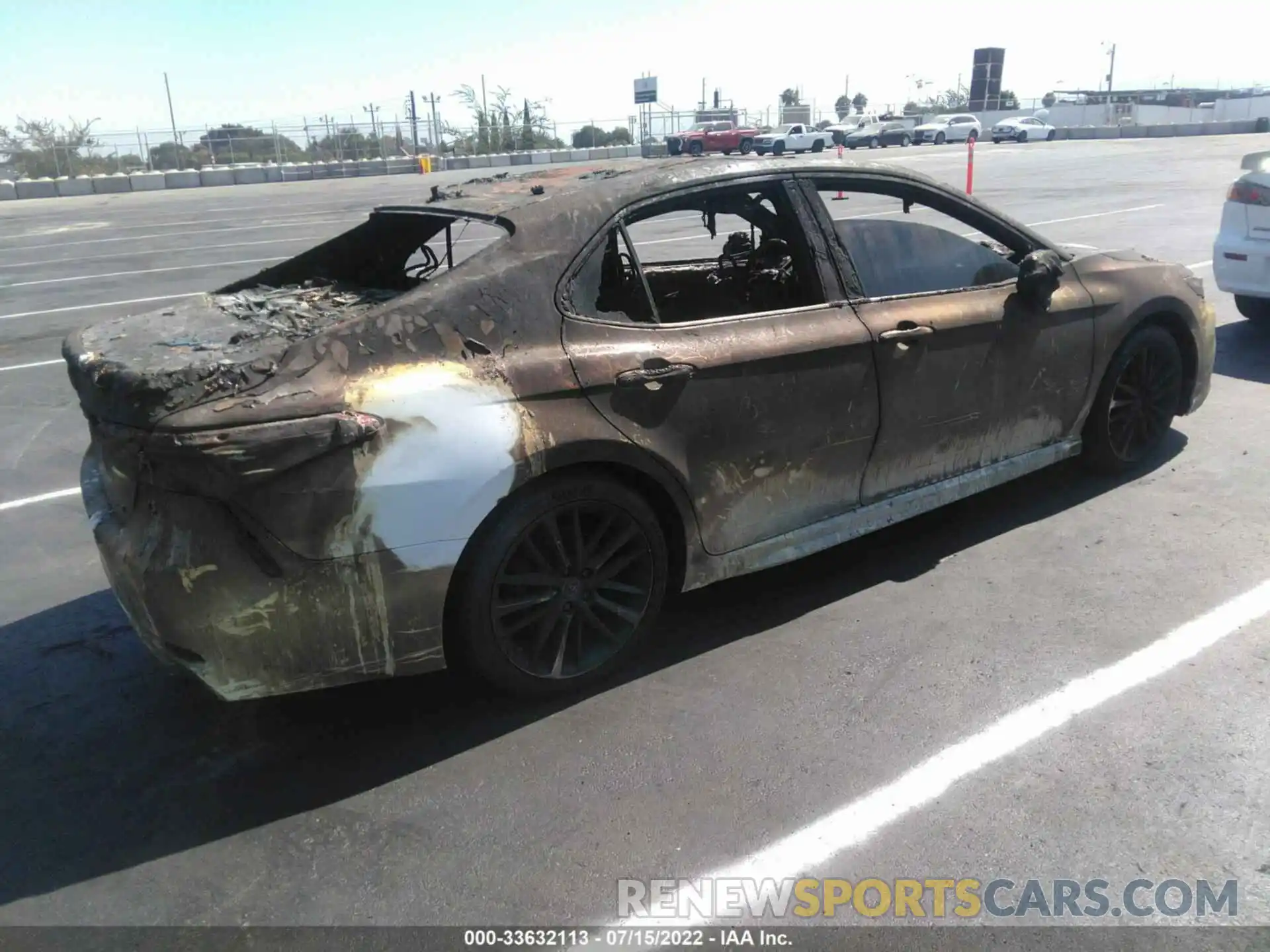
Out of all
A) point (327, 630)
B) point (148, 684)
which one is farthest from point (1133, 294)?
point (148, 684)

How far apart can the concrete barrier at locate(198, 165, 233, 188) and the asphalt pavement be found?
37.2 m

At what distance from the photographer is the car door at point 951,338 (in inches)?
A: 153

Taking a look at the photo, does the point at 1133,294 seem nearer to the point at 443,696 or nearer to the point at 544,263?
the point at 544,263

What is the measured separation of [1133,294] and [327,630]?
13.0 ft

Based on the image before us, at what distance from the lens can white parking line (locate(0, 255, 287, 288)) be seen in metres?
13.0

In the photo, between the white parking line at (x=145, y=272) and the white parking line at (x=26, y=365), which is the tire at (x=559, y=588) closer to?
the white parking line at (x=26, y=365)

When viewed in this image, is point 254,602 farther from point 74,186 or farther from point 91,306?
point 74,186

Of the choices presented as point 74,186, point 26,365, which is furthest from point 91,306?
point 74,186

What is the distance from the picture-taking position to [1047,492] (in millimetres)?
4922

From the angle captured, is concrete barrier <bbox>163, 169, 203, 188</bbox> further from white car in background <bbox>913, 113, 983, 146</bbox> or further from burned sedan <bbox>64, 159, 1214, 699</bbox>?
burned sedan <bbox>64, 159, 1214, 699</bbox>

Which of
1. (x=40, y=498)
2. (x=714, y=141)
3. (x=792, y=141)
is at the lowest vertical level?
(x=40, y=498)

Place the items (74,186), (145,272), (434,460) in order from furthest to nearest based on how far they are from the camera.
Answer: (74,186) → (145,272) → (434,460)

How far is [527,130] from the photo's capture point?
162 feet

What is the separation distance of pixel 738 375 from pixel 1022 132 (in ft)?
164
